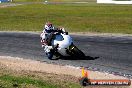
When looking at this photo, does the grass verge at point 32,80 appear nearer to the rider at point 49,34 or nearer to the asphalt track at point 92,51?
the asphalt track at point 92,51

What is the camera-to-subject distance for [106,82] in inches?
597

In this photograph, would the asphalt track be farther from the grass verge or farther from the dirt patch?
the grass verge

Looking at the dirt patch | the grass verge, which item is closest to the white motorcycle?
the dirt patch

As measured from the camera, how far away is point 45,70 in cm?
1884

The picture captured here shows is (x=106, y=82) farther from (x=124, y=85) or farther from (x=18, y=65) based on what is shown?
(x=18, y=65)

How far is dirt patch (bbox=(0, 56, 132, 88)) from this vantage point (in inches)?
660

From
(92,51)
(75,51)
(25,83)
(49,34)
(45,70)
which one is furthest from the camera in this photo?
(92,51)

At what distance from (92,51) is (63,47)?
135 inches

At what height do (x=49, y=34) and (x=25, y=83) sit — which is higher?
(x=49, y=34)

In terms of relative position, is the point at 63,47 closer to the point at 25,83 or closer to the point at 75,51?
the point at 75,51

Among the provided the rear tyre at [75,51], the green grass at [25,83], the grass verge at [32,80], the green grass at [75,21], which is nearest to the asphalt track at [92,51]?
the rear tyre at [75,51]

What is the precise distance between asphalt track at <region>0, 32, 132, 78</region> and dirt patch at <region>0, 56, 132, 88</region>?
2.73ft

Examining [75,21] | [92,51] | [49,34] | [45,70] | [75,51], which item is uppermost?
[49,34]

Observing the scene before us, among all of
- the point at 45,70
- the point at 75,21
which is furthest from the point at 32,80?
the point at 75,21
